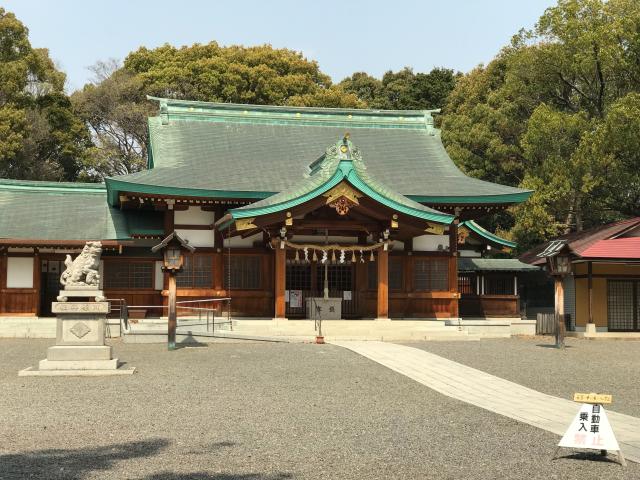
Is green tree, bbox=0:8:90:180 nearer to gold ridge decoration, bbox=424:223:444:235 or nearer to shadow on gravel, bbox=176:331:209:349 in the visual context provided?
shadow on gravel, bbox=176:331:209:349

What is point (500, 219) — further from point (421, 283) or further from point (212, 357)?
point (212, 357)

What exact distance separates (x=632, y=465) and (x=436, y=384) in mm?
5372

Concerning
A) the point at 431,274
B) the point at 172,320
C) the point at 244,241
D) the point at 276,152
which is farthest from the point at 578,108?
the point at 172,320

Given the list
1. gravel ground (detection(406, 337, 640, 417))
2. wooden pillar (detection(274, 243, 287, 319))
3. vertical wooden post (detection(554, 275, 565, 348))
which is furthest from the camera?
wooden pillar (detection(274, 243, 287, 319))

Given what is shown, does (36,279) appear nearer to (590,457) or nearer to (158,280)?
(158,280)

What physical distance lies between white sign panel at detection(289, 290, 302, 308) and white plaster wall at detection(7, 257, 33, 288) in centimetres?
845

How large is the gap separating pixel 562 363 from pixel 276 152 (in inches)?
Answer: 624

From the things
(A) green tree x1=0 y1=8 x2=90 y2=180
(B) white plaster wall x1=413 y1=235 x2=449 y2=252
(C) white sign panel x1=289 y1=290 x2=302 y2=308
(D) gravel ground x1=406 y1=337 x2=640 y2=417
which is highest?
(A) green tree x1=0 y1=8 x2=90 y2=180

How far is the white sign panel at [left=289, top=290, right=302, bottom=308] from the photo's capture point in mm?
24703

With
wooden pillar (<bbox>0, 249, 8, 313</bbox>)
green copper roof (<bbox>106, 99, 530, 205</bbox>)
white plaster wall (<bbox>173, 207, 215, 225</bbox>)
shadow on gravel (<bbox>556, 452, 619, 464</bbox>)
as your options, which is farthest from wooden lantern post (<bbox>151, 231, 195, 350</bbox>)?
shadow on gravel (<bbox>556, 452, 619, 464</bbox>)

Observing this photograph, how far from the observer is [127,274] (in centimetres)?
2502

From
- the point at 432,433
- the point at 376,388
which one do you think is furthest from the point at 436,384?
the point at 432,433

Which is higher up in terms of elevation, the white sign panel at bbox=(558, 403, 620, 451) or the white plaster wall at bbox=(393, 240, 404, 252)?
the white plaster wall at bbox=(393, 240, 404, 252)

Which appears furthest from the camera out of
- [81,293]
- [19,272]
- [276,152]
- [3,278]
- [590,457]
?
[276,152]
